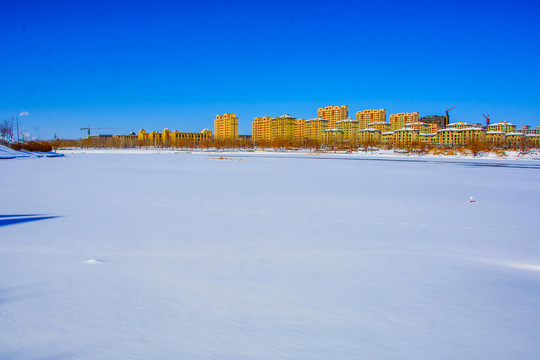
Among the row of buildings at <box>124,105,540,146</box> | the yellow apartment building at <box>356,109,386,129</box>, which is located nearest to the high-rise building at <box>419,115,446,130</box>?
the row of buildings at <box>124,105,540,146</box>

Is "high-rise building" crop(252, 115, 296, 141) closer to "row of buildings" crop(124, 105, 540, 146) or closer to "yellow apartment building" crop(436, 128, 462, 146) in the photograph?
"row of buildings" crop(124, 105, 540, 146)

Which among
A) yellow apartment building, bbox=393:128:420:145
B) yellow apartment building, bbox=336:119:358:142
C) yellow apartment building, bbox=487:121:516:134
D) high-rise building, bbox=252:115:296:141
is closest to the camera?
yellow apartment building, bbox=393:128:420:145

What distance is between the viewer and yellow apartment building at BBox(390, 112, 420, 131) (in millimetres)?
156875

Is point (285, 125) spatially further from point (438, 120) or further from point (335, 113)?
point (438, 120)

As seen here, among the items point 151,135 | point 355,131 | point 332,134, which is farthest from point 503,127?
point 151,135

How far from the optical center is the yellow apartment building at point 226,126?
493 feet

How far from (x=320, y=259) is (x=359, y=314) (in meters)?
1.35

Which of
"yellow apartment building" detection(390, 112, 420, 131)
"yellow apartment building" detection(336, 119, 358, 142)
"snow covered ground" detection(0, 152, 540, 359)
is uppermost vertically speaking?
"yellow apartment building" detection(390, 112, 420, 131)

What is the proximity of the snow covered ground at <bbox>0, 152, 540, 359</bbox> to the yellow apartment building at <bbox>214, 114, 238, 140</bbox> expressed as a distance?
141 metres

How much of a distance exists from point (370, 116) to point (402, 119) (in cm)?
1297

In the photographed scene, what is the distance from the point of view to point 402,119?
16075cm

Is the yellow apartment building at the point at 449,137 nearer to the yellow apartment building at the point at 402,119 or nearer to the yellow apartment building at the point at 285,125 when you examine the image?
the yellow apartment building at the point at 402,119

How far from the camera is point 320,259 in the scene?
4199 millimetres

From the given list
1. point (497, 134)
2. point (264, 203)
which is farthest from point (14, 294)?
point (497, 134)
